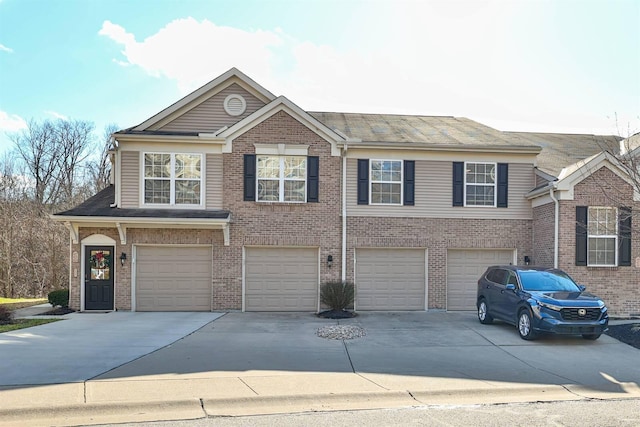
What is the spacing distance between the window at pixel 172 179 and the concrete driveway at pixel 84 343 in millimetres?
3780

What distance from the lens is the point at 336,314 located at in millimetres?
14938

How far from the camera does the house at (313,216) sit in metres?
15.5

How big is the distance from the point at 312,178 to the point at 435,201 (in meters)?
4.33

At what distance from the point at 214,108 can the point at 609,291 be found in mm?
14447

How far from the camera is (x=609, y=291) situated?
15.3 meters

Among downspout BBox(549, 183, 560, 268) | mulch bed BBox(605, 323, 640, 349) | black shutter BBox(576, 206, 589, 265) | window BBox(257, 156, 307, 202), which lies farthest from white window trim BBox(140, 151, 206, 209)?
mulch bed BBox(605, 323, 640, 349)

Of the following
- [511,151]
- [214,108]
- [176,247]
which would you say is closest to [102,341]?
[176,247]

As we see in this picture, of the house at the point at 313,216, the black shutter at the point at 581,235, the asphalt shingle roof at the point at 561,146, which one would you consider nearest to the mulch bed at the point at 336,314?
the house at the point at 313,216

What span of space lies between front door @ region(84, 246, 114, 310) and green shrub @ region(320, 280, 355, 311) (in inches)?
276

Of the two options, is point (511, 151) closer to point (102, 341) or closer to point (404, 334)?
point (404, 334)

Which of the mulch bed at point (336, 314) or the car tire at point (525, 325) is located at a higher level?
the car tire at point (525, 325)

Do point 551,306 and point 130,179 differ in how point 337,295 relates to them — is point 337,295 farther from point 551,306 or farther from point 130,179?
point 130,179

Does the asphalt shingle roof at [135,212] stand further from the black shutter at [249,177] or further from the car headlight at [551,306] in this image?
the car headlight at [551,306]

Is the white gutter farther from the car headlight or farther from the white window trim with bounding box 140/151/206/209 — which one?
the car headlight
